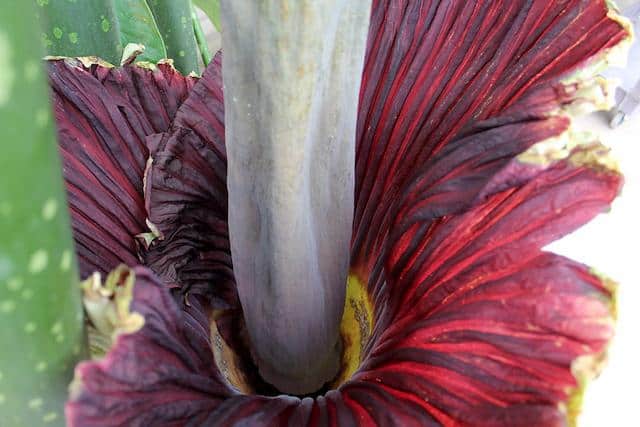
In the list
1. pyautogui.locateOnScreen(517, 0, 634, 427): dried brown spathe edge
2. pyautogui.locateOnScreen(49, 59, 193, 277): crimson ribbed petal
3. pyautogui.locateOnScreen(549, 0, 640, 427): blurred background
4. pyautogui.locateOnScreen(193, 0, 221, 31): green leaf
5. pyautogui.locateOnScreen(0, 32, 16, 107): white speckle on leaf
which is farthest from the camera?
pyautogui.locateOnScreen(549, 0, 640, 427): blurred background

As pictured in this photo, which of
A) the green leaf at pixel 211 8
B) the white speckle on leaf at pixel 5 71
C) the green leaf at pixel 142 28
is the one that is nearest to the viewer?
the white speckle on leaf at pixel 5 71

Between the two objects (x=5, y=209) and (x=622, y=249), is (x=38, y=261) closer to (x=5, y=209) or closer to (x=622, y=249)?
(x=5, y=209)

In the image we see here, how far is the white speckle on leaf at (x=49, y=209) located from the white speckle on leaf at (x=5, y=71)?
1.5 inches

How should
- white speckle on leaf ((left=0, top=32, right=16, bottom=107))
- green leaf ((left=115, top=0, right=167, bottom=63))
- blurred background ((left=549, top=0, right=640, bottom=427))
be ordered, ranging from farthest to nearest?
blurred background ((left=549, top=0, right=640, bottom=427)) → green leaf ((left=115, top=0, right=167, bottom=63)) → white speckle on leaf ((left=0, top=32, right=16, bottom=107))

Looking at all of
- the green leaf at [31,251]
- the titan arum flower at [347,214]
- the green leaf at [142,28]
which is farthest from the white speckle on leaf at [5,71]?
the green leaf at [142,28]

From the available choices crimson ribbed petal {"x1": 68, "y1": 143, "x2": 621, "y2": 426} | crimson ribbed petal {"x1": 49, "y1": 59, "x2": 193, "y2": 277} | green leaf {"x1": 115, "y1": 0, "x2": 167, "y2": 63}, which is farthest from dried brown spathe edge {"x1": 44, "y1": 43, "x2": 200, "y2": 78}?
crimson ribbed petal {"x1": 68, "y1": 143, "x2": 621, "y2": 426}

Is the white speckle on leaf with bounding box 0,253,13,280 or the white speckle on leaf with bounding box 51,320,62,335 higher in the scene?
the white speckle on leaf with bounding box 0,253,13,280

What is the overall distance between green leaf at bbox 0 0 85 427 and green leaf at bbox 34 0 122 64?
357mm

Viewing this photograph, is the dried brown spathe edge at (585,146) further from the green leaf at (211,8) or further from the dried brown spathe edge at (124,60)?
the green leaf at (211,8)

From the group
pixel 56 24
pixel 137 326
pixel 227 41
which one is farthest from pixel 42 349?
pixel 56 24

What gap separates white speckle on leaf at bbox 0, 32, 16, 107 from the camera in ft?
0.67

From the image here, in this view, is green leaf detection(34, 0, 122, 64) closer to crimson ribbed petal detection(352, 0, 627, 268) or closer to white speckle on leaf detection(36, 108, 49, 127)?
crimson ribbed petal detection(352, 0, 627, 268)

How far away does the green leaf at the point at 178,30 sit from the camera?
761 mm

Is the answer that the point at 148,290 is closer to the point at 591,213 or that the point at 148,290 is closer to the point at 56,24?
the point at 591,213
